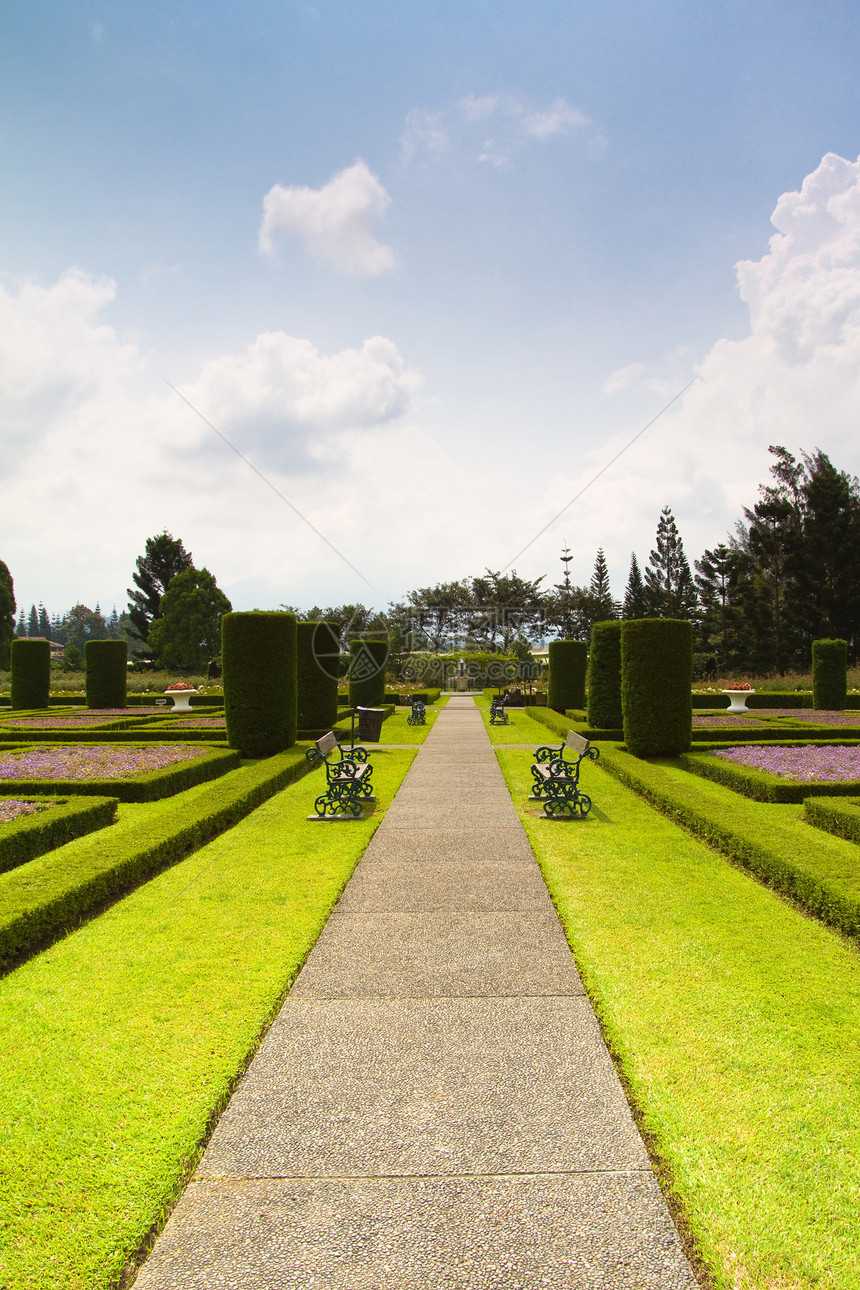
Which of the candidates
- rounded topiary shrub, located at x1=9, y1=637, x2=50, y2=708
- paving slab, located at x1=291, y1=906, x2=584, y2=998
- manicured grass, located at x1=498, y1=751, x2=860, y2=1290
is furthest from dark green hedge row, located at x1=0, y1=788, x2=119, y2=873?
rounded topiary shrub, located at x1=9, y1=637, x2=50, y2=708

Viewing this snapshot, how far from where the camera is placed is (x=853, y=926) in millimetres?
4777

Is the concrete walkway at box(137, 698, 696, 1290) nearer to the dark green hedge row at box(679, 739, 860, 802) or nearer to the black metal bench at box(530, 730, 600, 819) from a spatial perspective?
the black metal bench at box(530, 730, 600, 819)

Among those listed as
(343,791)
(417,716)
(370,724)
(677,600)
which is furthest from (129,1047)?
(677,600)

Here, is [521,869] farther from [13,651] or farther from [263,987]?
[13,651]

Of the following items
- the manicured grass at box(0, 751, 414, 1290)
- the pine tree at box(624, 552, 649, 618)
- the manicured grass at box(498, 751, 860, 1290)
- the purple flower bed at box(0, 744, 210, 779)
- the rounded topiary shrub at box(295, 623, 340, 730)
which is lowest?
the manicured grass at box(498, 751, 860, 1290)

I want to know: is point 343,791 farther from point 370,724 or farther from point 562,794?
point 370,724

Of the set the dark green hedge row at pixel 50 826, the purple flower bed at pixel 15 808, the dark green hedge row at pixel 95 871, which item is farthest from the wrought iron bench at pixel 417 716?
the purple flower bed at pixel 15 808

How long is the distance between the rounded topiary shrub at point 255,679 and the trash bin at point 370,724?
2823 millimetres

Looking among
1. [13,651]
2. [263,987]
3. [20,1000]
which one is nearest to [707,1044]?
[263,987]

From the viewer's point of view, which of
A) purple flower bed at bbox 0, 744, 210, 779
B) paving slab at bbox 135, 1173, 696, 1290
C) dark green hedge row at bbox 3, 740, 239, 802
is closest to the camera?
paving slab at bbox 135, 1173, 696, 1290

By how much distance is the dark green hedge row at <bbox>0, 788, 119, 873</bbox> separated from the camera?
6.42 m

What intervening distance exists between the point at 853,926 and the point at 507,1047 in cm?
282

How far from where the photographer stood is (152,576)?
176ft

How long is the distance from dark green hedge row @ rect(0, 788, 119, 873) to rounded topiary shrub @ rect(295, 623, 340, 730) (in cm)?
737
